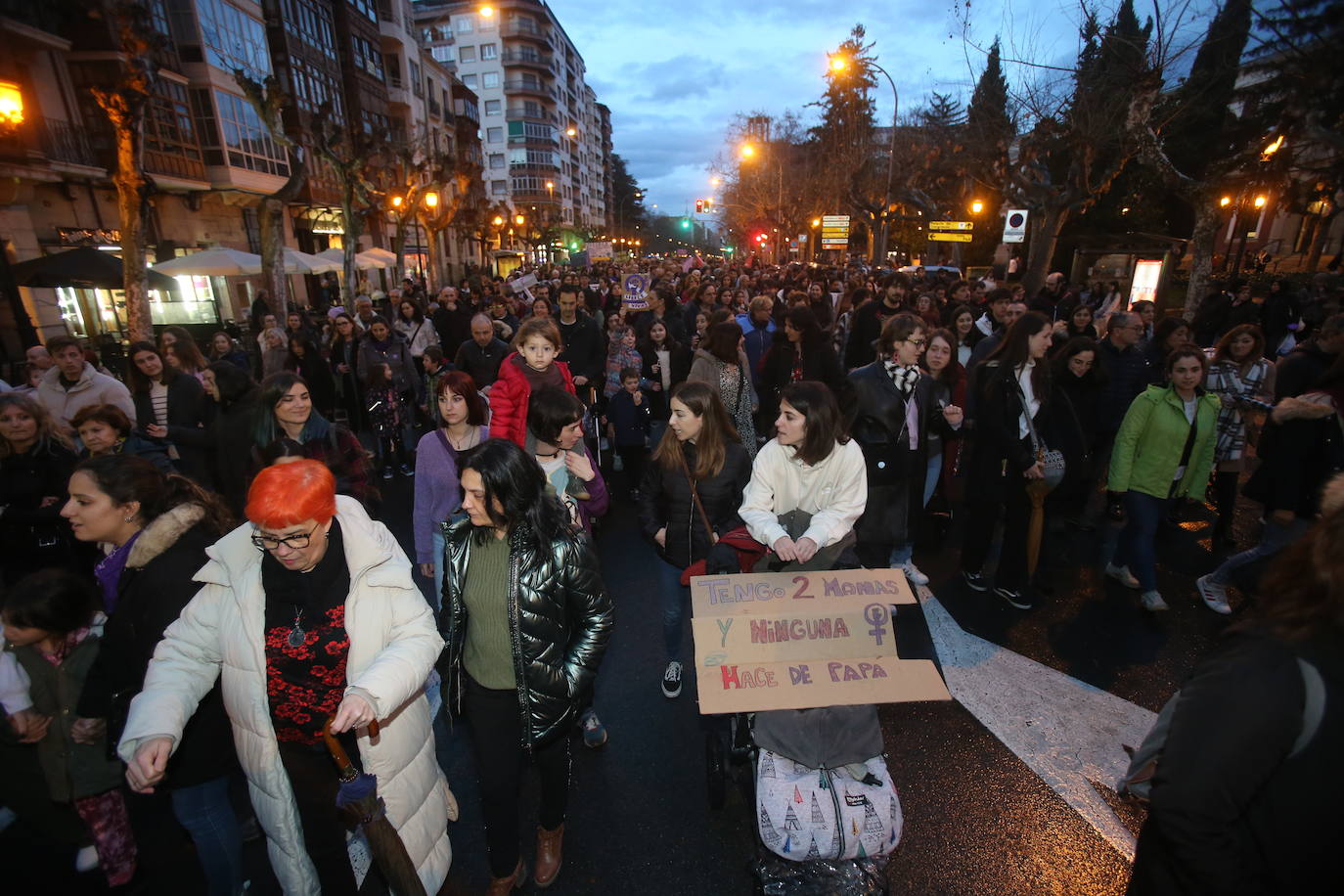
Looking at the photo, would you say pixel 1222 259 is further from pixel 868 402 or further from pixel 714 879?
pixel 714 879

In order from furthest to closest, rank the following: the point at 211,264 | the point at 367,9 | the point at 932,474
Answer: the point at 367,9, the point at 211,264, the point at 932,474

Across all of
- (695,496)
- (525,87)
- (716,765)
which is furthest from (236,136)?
(525,87)

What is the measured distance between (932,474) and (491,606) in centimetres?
415

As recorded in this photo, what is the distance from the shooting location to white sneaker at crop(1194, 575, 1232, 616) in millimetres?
4527

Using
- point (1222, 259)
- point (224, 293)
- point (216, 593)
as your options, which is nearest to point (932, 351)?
point (216, 593)

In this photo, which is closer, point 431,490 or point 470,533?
point 470,533

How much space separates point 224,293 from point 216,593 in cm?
2516

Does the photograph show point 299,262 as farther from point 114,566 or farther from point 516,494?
point 516,494

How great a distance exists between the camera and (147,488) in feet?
8.07

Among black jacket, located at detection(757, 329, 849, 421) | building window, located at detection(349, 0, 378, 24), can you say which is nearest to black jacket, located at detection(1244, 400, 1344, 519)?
black jacket, located at detection(757, 329, 849, 421)

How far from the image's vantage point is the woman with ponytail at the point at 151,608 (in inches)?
90.2

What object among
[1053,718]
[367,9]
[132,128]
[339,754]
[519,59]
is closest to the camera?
[339,754]

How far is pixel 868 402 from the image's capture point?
4434 millimetres

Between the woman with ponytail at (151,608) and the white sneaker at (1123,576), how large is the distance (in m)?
5.97
